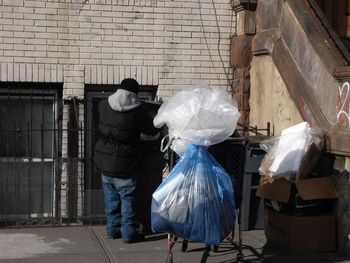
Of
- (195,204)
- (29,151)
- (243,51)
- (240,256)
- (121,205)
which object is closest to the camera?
(195,204)

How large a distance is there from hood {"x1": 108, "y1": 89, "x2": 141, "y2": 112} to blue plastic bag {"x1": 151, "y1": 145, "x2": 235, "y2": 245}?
1291 mm

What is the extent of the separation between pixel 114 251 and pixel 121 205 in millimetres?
508

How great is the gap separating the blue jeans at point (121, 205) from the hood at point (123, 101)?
0.71m

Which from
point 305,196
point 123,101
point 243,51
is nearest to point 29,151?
point 123,101

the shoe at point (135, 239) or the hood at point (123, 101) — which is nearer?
the hood at point (123, 101)

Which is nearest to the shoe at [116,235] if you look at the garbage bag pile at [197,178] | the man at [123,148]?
the man at [123,148]

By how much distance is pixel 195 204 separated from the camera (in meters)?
4.91

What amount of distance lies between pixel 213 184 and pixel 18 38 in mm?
3627

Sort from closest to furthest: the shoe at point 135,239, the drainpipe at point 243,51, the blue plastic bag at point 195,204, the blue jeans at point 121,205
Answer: the blue plastic bag at point 195,204 → the blue jeans at point 121,205 → the shoe at point 135,239 → the drainpipe at point 243,51

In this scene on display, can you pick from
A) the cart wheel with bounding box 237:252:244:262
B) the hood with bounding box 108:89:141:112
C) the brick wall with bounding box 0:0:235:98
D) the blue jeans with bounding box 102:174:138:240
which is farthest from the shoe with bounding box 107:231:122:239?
the brick wall with bounding box 0:0:235:98

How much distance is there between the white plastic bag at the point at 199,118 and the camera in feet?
16.9

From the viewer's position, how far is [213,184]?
197 inches

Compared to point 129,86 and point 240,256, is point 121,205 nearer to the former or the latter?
point 129,86

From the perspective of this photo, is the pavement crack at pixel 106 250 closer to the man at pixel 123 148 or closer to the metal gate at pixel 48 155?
the man at pixel 123 148
